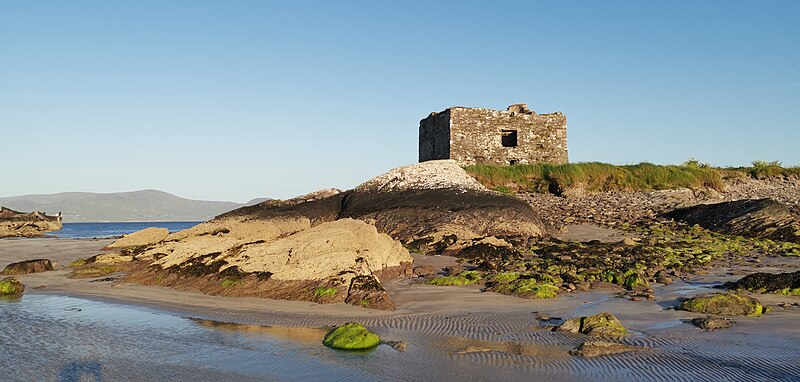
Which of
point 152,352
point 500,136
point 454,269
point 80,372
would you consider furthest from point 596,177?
point 80,372

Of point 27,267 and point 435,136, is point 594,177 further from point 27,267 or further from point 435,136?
point 27,267

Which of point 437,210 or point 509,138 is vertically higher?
point 509,138

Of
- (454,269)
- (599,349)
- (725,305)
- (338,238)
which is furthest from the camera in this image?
(454,269)

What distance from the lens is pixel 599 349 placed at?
17.6 ft

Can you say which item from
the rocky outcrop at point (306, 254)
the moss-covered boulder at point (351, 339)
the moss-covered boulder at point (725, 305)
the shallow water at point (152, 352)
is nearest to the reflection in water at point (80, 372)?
the shallow water at point (152, 352)

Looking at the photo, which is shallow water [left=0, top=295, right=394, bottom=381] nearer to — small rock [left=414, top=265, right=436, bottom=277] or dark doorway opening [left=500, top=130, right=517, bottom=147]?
small rock [left=414, top=265, right=436, bottom=277]

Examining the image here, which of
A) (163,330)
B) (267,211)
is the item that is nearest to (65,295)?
(163,330)

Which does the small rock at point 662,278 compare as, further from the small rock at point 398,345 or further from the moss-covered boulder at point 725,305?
the small rock at point 398,345

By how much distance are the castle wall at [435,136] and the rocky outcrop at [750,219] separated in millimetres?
11771

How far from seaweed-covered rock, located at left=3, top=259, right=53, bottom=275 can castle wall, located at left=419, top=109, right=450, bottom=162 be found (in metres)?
17.8

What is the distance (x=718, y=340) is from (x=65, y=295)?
9734 millimetres

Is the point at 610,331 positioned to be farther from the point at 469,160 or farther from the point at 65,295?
the point at 469,160

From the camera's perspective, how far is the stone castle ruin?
26672mm

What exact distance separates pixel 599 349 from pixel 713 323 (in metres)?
1.66
